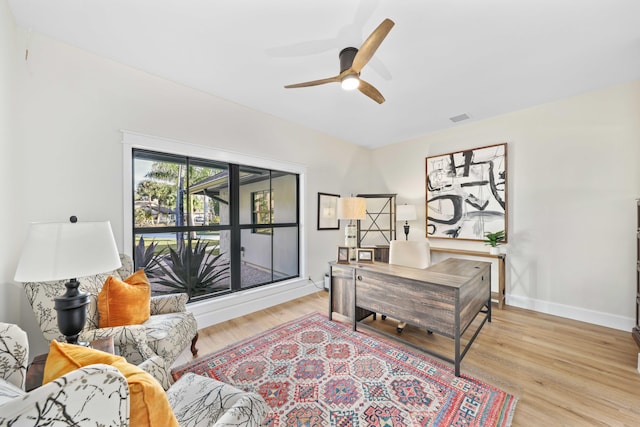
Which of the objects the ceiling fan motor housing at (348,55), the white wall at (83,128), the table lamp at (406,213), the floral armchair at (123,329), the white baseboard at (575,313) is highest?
the ceiling fan motor housing at (348,55)

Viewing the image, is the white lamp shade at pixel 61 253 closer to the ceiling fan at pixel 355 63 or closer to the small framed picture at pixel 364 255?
the ceiling fan at pixel 355 63

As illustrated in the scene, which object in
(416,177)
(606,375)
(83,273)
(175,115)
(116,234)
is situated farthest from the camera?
(416,177)

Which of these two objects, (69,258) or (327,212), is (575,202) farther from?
A: (69,258)

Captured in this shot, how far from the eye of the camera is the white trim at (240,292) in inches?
93.0

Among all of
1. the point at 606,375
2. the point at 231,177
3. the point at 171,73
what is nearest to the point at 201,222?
the point at 231,177

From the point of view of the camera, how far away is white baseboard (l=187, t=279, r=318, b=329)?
2.83 meters

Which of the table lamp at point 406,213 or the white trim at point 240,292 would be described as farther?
the table lamp at point 406,213

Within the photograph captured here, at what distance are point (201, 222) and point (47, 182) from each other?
1.29 metres

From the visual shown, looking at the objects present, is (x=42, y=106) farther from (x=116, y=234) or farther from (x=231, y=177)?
(x=231, y=177)

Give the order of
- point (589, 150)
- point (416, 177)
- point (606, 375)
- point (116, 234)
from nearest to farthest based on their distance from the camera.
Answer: point (606, 375) → point (116, 234) → point (589, 150) → point (416, 177)

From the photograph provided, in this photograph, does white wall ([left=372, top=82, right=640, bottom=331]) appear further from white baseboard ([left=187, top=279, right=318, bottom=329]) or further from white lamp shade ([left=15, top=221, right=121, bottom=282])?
white lamp shade ([left=15, top=221, right=121, bottom=282])

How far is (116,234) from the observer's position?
2.31 meters

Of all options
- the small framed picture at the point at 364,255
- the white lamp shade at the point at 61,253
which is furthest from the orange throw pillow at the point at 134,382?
the small framed picture at the point at 364,255

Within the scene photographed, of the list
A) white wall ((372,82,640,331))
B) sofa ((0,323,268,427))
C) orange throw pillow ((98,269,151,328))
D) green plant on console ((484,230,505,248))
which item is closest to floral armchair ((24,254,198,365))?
orange throw pillow ((98,269,151,328))
